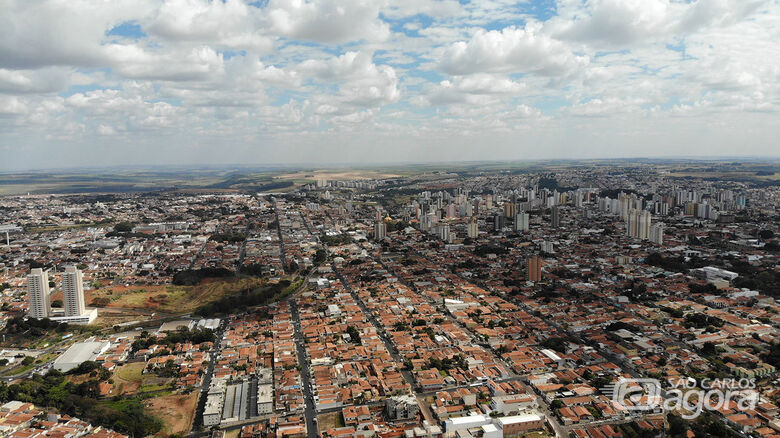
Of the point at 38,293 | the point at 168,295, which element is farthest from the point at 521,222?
the point at 38,293

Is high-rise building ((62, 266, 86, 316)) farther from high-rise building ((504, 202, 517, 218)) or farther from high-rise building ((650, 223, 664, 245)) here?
high-rise building ((504, 202, 517, 218))

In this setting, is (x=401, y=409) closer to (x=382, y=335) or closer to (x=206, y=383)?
(x=206, y=383)

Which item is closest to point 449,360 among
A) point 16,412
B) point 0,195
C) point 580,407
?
point 580,407

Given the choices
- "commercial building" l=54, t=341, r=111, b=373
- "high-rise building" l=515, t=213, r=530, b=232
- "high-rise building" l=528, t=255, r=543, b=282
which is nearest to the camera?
"commercial building" l=54, t=341, r=111, b=373

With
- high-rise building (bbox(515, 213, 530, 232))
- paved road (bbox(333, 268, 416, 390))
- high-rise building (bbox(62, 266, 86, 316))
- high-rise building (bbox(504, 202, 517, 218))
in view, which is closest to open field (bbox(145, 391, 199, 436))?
paved road (bbox(333, 268, 416, 390))

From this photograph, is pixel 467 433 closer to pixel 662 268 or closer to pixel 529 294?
pixel 529 294

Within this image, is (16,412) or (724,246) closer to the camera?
(16,412)

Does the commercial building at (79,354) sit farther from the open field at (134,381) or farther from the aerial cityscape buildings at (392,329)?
the open field at (134,381)
